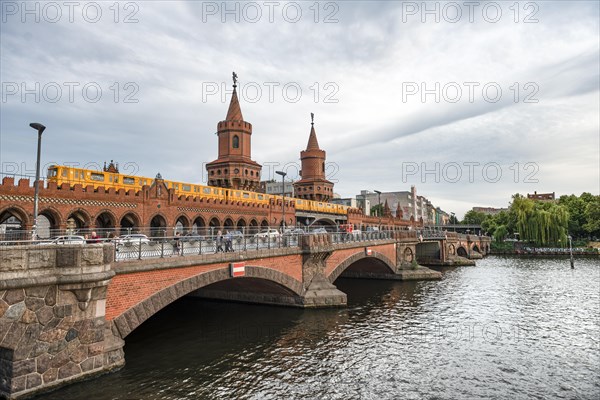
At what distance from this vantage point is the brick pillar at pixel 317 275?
26578 millimetres

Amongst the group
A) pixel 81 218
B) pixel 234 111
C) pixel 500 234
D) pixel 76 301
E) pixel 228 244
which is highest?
pixel 234 111

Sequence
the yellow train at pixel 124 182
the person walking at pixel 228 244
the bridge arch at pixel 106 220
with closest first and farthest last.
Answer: the person walking at pixel 228 244 < the yellow train at pixel 124 182 < the bridge arch at pixel 106 220

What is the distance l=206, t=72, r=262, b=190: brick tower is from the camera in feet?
218

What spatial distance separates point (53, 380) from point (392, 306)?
23015mm

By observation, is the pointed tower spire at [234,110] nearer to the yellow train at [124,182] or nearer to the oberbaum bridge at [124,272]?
the yellow train at [124,182]

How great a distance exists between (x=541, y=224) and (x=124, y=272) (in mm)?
86108

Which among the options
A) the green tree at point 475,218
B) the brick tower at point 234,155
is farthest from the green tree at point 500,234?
the green tree at point 475,218

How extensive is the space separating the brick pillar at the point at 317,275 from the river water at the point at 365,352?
833mm

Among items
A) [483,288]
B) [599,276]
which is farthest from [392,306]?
[599,276]

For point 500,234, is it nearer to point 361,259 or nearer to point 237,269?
point 361,259

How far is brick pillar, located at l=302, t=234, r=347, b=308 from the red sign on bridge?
6709 millimetres

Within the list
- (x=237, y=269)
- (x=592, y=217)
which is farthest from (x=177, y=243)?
(x=592, y=217)

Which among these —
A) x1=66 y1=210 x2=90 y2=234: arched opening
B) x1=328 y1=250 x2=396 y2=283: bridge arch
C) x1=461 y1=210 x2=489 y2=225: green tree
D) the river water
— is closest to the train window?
x1=66 y1=210 x2=90 y2=234: arched opening

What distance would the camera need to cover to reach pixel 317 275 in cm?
2805
